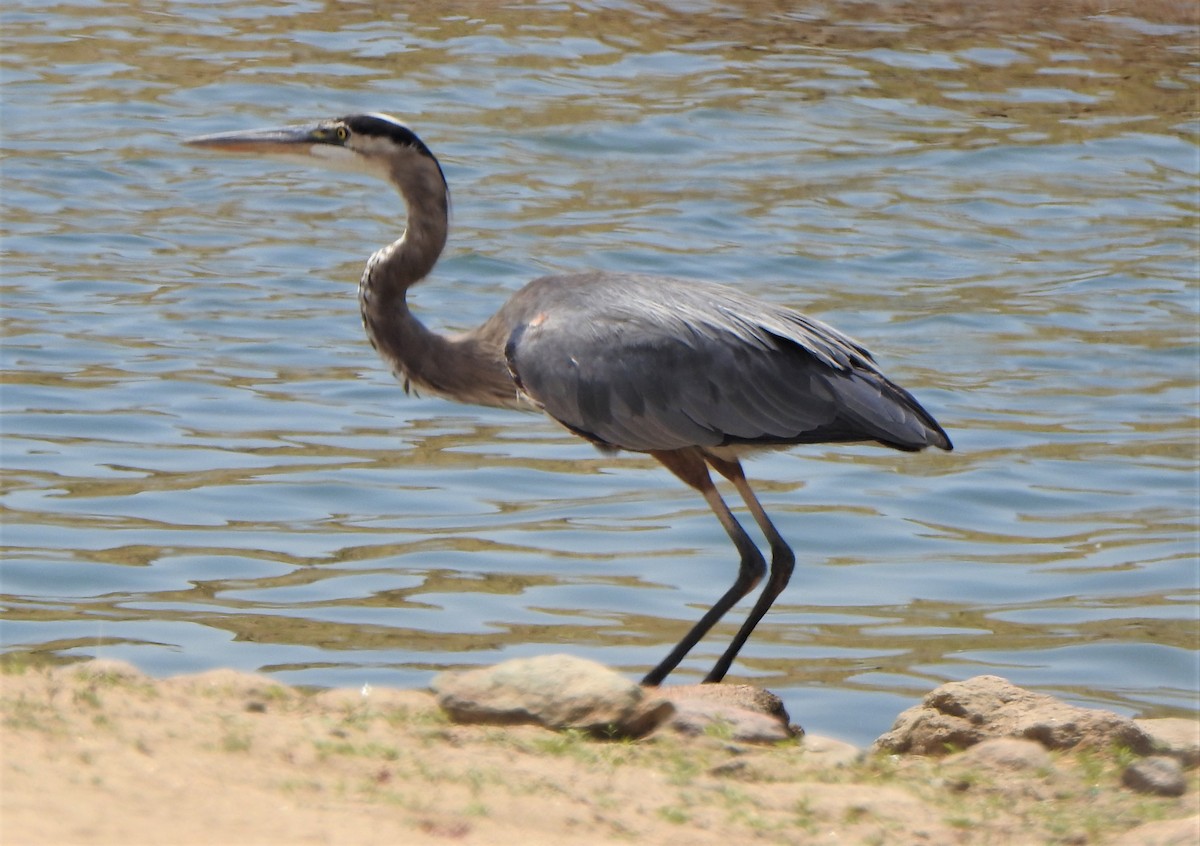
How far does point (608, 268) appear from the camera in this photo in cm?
1532

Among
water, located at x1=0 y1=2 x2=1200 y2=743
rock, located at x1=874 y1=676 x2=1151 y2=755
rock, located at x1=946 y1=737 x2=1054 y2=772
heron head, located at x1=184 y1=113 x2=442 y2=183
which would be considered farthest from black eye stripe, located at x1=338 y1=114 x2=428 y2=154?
rock, located at x1=946 y1=737 x2=1054 y2=772

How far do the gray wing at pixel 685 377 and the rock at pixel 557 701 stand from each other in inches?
65.7

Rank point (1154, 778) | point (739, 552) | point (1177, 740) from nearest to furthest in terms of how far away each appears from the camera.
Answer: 1. point (1154, 778)
2. point (1177, 740)
3. point (739, 552)

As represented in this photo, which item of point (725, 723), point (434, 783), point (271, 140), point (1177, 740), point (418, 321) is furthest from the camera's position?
point (271, 140)

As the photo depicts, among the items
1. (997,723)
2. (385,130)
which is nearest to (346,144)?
(385,130)

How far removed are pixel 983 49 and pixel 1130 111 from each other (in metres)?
2.07

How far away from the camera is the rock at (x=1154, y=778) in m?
5.84

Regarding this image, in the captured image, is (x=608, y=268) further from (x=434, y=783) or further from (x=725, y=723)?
(x=434, y=783)

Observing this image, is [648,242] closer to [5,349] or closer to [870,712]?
[5,349]

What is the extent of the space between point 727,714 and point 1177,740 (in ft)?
4.63

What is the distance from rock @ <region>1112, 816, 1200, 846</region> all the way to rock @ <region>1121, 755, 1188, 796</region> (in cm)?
37

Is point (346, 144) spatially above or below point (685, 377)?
above

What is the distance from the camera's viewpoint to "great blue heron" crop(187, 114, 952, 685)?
7.52 metres

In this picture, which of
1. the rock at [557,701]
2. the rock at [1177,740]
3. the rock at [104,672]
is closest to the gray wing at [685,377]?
the rock at [1177,740]
